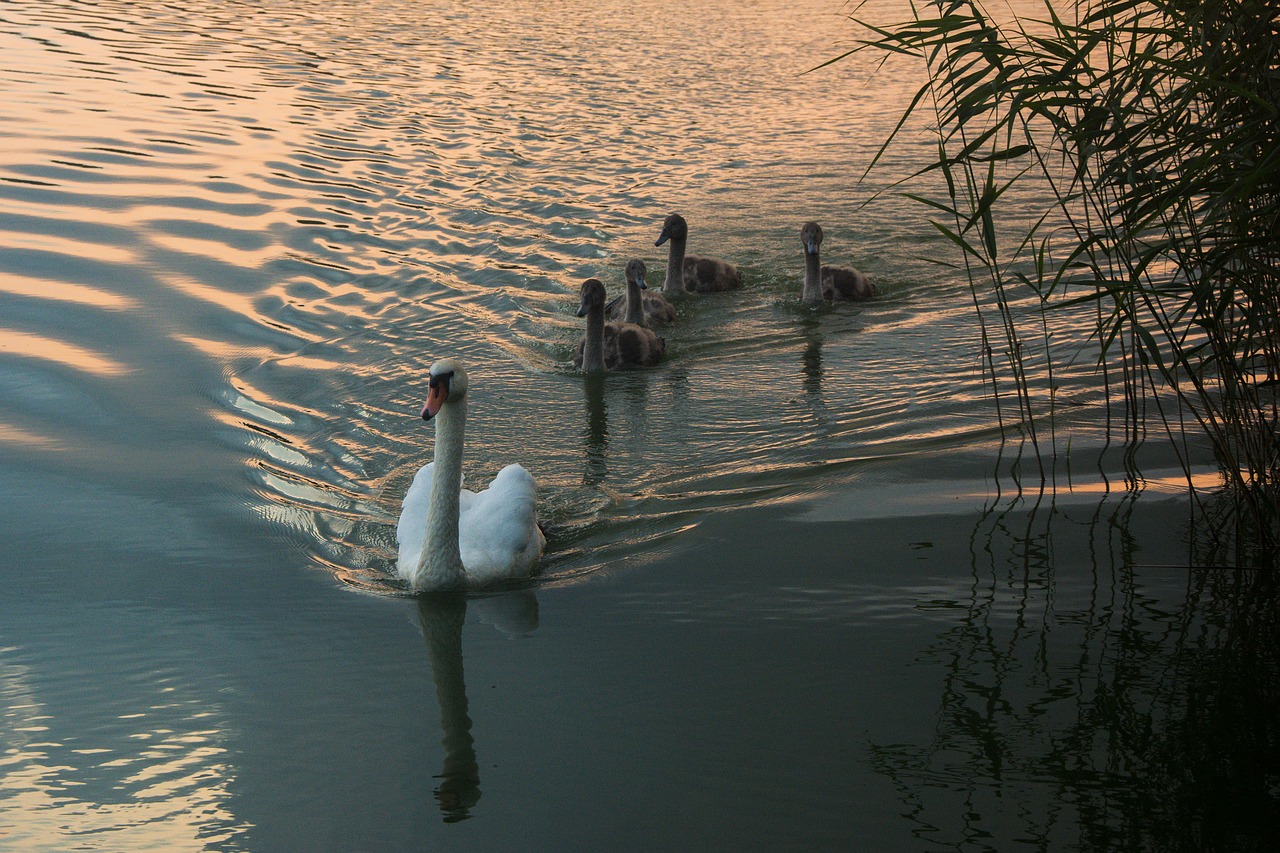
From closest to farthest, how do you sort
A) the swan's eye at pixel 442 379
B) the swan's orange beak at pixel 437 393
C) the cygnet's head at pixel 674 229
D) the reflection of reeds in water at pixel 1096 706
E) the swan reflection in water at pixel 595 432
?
the reflection of reeds in water at pixel 1096 706, the swan's orange beak at pixel 437 393, the swan's eye at pixel 442 379, the swan reflection in water at pixel 595 432, the cygnet's head at pixel 674 229

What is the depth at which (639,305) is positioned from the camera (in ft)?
35.3

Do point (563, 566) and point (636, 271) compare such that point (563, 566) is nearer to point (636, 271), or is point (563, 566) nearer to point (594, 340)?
point (594, 340)

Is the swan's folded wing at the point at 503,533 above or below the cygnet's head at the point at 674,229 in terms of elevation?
below

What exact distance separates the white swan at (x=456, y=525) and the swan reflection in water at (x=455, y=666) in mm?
123

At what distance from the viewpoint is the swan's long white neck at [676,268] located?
11719mm

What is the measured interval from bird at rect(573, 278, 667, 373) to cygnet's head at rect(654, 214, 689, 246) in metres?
1.84

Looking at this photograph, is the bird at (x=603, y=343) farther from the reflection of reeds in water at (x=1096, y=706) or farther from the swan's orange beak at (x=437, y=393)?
the reflection of reeds in water at (x=1096, y=706)

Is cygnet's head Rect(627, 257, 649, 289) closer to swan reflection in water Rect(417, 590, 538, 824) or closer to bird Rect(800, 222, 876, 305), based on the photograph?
bird Rect(800, 222, 876, 305)

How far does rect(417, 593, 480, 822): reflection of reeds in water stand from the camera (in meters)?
4.48

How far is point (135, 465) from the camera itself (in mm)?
7234

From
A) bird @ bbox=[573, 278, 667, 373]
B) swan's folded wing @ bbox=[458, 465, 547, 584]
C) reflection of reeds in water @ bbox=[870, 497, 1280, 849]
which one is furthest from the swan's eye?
bird @ bbox=[573, 278, 667, 373]

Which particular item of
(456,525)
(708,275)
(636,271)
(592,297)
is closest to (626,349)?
(592,297)

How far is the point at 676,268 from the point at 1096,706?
7332 millimetres

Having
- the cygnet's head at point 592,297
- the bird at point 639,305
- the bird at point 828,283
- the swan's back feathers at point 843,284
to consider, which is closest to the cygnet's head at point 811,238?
the bird at point 828,283
